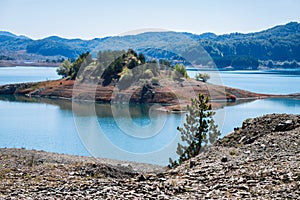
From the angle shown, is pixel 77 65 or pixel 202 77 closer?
pixel 202 77

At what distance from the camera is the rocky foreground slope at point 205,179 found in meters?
9.83

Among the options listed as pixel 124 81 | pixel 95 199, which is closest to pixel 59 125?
pixel 124 81

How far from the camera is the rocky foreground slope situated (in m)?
9.83

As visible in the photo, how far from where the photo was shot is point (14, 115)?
60031 millimetres

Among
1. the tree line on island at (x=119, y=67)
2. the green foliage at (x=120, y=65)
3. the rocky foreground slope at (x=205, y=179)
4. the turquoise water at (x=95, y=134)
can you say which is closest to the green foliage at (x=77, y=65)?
the tree line on island at (x=119, y=67)

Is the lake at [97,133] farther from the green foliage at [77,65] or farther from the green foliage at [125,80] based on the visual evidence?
the green foliage at [77,65]

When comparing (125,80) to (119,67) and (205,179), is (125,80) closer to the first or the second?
(119,67)

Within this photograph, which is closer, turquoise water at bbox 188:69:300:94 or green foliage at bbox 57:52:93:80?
green foliage at bbox 57:52:93:80

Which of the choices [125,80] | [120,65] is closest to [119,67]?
[120,65]

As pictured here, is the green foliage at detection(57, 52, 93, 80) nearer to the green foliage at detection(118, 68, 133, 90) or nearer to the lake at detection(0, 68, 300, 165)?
the green foliage at detection(118, 68, 133, 90)

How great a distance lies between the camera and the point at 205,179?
11234mm

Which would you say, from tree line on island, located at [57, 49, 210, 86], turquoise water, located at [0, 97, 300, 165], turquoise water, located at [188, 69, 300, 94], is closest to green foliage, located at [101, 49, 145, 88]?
tree line on island, located at [57, 49, 210, 86]

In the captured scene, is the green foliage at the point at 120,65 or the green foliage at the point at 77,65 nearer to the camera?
the green foliage at the point at 120,65

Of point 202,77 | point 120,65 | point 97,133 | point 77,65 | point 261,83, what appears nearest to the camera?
point 97,133
